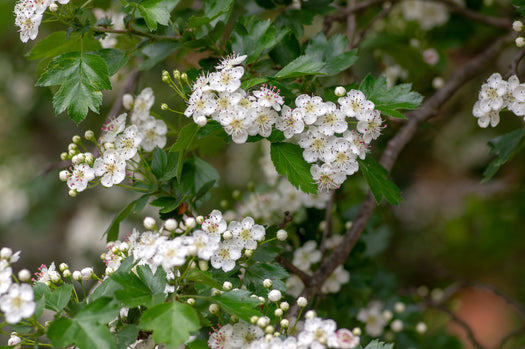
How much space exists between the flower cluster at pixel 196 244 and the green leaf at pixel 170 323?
11cm

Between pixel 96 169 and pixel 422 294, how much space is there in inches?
71.7

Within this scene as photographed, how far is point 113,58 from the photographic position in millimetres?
1782

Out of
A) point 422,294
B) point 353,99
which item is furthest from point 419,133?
point 353,99

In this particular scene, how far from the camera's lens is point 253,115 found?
59.2 inches

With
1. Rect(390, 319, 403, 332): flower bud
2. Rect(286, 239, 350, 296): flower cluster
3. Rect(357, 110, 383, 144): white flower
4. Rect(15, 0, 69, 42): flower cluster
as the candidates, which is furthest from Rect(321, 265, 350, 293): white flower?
Rect(15, 0, 69, 42): flower cluster

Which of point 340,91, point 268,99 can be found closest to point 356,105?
point 340,91

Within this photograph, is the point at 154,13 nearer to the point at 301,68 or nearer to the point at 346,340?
the point at 301,68

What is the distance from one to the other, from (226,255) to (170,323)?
0.34 meters

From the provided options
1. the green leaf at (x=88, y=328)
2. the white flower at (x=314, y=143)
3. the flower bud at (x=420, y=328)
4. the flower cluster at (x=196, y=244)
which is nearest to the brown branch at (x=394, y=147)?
the flower cluster at (x=196, y=244)

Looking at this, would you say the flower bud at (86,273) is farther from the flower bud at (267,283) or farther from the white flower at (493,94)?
the white flower at (493,94)

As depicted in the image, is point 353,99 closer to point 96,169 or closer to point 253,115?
point 253,115

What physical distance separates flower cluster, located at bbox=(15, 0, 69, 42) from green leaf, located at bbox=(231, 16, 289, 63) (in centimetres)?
54

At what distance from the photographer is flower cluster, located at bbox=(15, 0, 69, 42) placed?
1585mm

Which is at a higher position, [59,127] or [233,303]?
[233,303]
